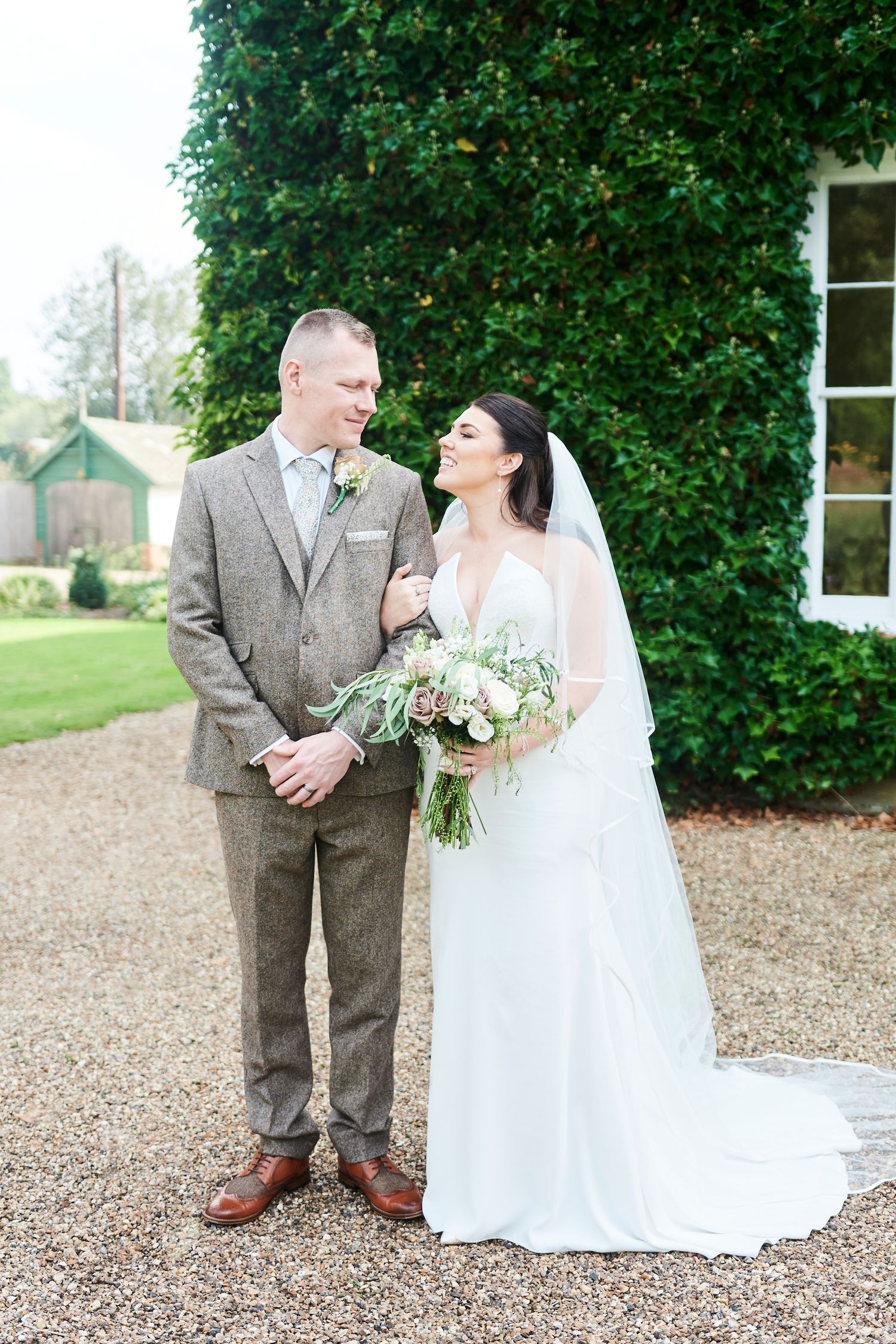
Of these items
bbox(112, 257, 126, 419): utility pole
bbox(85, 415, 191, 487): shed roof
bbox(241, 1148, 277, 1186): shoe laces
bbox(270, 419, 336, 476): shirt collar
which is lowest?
bbox(241, 1148, 277, 1186): shoe laces

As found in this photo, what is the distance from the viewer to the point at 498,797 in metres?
2.89

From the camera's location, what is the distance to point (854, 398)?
657 centimetres

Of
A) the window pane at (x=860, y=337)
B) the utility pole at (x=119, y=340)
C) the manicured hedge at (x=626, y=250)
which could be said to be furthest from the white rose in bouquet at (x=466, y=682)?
the utility pole at (x=119, y=340)

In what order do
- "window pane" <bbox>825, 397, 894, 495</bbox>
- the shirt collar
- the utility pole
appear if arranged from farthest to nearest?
the utility pole, "window pane" <bbox>825, 397, 894, 495</bbox>, the shirt collar

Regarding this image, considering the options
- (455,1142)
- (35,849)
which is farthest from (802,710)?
(35,849)

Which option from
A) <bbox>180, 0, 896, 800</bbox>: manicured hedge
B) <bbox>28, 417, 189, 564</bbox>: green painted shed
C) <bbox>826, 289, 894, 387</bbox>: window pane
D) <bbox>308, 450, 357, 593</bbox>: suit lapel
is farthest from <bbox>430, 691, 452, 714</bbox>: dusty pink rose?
<bbox>28, 417, 189, 564</bbox>: green painted shed

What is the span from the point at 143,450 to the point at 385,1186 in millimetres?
26619

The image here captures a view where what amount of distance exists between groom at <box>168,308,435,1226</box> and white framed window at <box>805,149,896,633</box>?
173 inches

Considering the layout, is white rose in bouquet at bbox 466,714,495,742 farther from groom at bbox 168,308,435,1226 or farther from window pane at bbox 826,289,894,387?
window pane at bbox 826,289,894,387

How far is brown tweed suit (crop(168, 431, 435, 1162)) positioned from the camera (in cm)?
278

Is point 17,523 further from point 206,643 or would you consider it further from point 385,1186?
point 385,1186

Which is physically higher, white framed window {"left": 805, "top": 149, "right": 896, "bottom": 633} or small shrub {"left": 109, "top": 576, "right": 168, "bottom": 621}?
white framed window {"left": 805, "top": 149, "right": 896, "bottom": 633}

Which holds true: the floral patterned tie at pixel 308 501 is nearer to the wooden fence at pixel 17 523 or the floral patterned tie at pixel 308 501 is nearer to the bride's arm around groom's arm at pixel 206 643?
the bride's arm around groom's arm at pixel 206 643

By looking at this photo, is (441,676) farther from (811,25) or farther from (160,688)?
(160,688)
